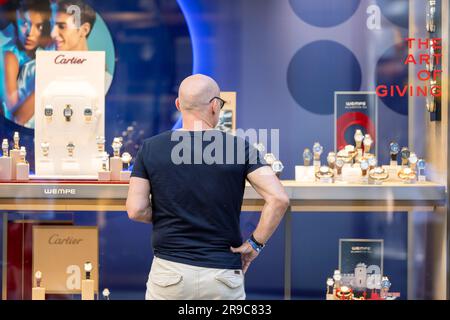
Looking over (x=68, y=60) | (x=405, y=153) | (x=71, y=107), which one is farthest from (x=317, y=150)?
(x=68, y=60)

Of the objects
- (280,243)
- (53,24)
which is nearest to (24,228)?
(53,24)

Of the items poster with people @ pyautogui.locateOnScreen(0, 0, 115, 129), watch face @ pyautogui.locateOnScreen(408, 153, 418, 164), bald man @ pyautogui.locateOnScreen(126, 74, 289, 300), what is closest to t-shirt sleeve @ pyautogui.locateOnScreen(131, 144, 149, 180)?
bald man @ pyautogui.locateOnScreen(126, 74, 289, 300)

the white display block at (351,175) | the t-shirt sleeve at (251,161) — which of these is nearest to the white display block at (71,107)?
the white display block at (351,175)

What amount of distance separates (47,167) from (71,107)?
381mm

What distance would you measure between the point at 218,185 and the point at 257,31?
207 centimetres

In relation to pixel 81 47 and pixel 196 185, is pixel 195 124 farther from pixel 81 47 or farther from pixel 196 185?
pixel 81 47

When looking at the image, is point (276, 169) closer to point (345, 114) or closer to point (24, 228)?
point (345, 114)

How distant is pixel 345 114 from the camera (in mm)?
4559

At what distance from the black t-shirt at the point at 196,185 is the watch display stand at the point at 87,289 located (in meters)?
1.70

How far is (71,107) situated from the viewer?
167 inches

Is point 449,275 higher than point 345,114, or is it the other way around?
point 345,114

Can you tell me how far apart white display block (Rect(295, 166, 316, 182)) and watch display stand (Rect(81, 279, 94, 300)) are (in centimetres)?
139
